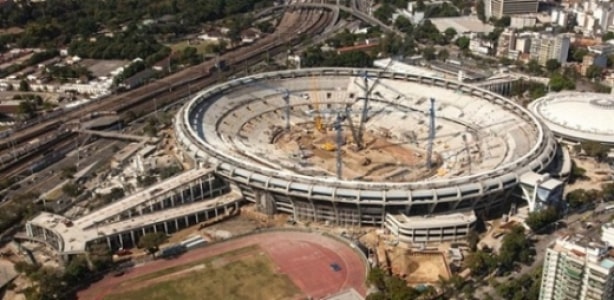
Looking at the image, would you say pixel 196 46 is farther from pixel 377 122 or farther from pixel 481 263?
pixel 481 263

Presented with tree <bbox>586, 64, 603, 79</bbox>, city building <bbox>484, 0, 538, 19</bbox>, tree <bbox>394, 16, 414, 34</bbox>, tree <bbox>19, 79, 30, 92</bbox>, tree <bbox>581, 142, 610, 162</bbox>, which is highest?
city building <bbox>484, 0, 538, 19</bbox>

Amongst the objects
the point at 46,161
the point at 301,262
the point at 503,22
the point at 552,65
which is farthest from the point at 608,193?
the point at 503,22

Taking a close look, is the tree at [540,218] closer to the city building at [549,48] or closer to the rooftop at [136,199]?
the rooftop at [136,199]

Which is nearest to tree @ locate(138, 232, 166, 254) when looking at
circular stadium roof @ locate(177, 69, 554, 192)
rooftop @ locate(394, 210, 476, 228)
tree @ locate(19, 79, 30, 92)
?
circular stadium roof @ locate(177, 69, 554, 192)

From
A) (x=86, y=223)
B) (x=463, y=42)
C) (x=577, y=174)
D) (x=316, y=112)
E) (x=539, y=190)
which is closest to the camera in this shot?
(x=86, y=223)

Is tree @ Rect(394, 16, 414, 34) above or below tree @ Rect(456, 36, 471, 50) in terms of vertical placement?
above

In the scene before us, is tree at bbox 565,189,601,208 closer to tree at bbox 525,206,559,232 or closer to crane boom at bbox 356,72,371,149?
tree at bbox 525,206,559,232

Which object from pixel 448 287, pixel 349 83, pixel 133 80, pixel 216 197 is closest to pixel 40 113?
pixel 133 80
